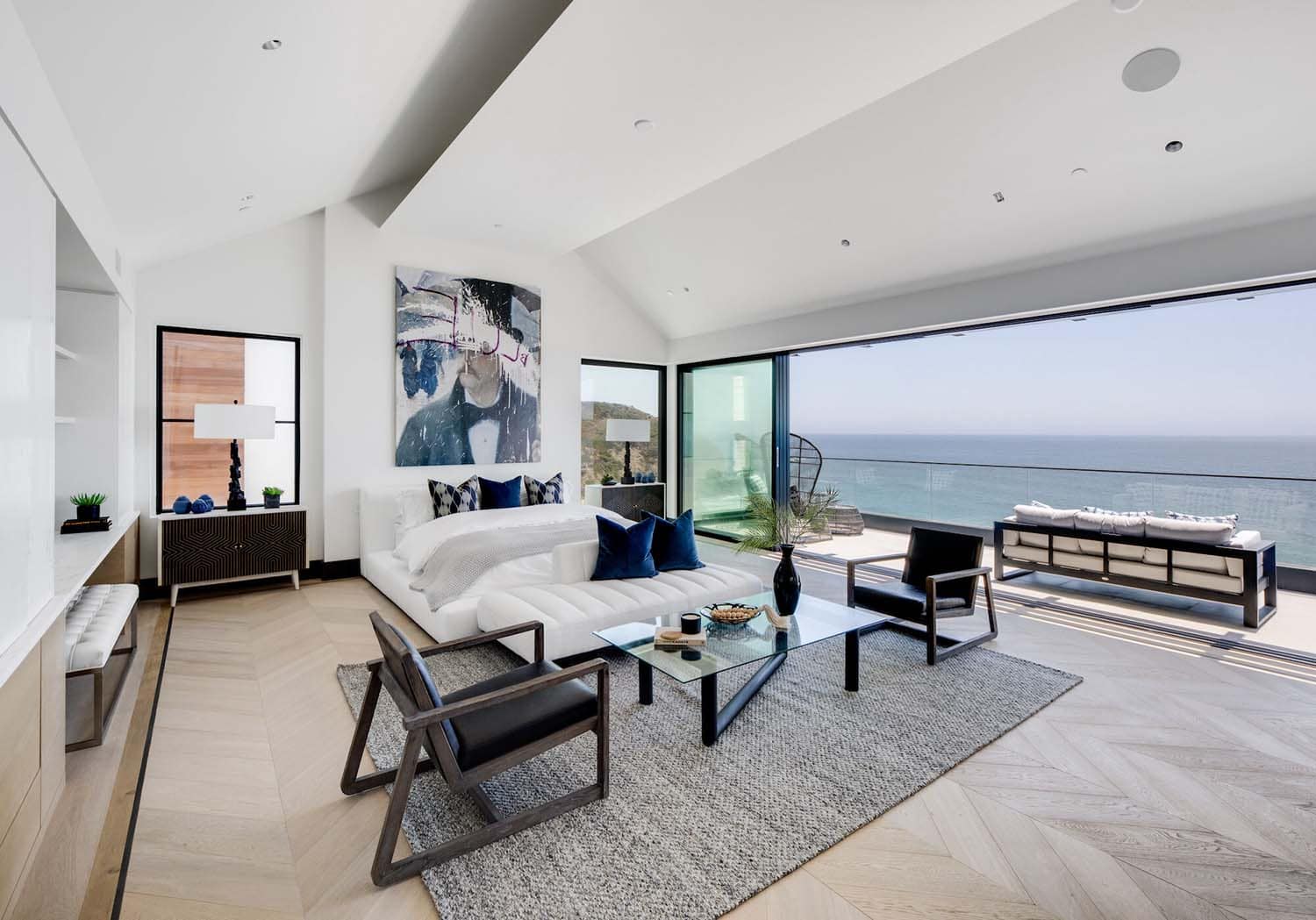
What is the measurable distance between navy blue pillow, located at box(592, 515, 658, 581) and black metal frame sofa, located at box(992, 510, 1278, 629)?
11.6 ft

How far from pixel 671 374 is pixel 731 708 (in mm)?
5680

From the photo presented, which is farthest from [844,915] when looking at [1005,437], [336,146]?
[1005,437]

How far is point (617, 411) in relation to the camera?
7668 millimetres

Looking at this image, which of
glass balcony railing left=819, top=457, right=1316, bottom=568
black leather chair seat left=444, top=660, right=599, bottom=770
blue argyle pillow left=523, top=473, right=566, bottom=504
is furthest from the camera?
blue argyle pillow left=523, top=473, right=566, bottom=504

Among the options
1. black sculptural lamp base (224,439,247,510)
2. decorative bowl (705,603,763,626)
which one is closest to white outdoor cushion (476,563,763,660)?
decorative bowl (705,603,763,626)

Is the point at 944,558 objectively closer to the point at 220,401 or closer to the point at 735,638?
the point at 735,638

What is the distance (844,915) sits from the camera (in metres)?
1.76

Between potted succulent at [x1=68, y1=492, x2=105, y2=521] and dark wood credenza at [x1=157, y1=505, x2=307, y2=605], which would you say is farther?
dark wood credenza at [x1=157, y1=505, x2=307, y2=605]

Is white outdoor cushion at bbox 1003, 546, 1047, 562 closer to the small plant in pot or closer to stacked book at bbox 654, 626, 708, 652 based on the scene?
the small plant in pot

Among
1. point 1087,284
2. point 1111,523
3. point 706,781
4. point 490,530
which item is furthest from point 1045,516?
point 490,530

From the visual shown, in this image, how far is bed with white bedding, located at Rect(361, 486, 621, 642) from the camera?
4020 mm

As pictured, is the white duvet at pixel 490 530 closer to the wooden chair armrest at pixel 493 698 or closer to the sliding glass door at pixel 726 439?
the wooden chair armrest at pixel 493 698

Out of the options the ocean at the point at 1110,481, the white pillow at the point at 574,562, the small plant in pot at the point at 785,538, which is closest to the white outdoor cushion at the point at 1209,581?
the ocean at the point at 1110,481

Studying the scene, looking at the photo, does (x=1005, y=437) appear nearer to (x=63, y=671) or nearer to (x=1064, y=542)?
(x=1064, y=542)
